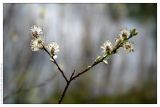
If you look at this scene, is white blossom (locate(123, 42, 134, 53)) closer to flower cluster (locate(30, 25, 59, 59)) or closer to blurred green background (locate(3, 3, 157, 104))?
flower cluster (locate(30, 25, 59, 59))

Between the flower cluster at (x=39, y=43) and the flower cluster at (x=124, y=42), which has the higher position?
the flower cluster at (x=39, y=43)

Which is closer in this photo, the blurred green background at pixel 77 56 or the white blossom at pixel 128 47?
the white blossom at pixel 128 47

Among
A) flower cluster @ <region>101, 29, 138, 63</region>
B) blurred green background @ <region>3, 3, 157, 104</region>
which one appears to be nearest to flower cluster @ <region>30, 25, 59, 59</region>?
flower cluster @ <region>101, 29, 138, 63</region>

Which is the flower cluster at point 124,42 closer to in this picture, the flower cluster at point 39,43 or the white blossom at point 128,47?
the white blossom at point 128,47

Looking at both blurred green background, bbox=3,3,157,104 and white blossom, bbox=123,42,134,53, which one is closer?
white blossom, bbox=123,42,134,53

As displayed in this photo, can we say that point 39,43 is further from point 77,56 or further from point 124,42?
point 77,56

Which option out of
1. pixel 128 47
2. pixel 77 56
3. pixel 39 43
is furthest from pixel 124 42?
pixel 77 56

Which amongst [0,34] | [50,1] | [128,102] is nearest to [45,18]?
[50,1]

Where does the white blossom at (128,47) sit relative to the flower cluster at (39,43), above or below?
below

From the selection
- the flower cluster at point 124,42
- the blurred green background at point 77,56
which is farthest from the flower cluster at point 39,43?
the blurred green background at point 77,56
